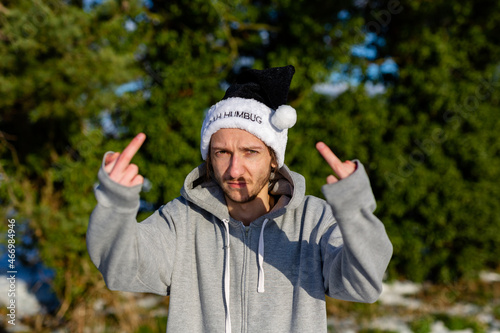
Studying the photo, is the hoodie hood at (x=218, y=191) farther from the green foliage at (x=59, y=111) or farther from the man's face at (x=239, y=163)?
the green foliage at (x=59, y=111)

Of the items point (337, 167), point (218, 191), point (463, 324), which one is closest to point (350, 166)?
point (337, 167)

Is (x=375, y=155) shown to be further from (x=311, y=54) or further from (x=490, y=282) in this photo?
(x=490, y=282)

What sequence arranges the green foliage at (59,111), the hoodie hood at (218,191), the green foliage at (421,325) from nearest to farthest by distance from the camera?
the hoodie hood at (218,191) → the green foliage at (59,111) → the green foliage at (421,325)

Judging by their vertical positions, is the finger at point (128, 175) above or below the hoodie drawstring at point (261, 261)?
above

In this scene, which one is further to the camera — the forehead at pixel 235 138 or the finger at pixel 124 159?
the forehead at pixel 235 138

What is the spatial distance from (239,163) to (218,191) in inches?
9.7

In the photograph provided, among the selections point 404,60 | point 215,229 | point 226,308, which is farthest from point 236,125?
point 404,60

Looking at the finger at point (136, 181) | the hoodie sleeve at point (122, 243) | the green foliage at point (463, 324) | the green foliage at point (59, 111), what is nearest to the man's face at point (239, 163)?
the hoodie sleeve at point (122, 243)

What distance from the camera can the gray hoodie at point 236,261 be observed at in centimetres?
150

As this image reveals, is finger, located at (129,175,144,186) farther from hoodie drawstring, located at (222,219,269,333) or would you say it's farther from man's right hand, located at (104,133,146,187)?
hoodie drawstring, located at (222,219,269,333)

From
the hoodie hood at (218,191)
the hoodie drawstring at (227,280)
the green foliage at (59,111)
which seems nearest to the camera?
the hoodie drawstring at (227,280)

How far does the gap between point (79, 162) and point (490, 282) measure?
5807 millimetres

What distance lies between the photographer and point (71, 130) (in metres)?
4.63

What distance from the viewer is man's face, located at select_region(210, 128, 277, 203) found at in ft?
6.39
